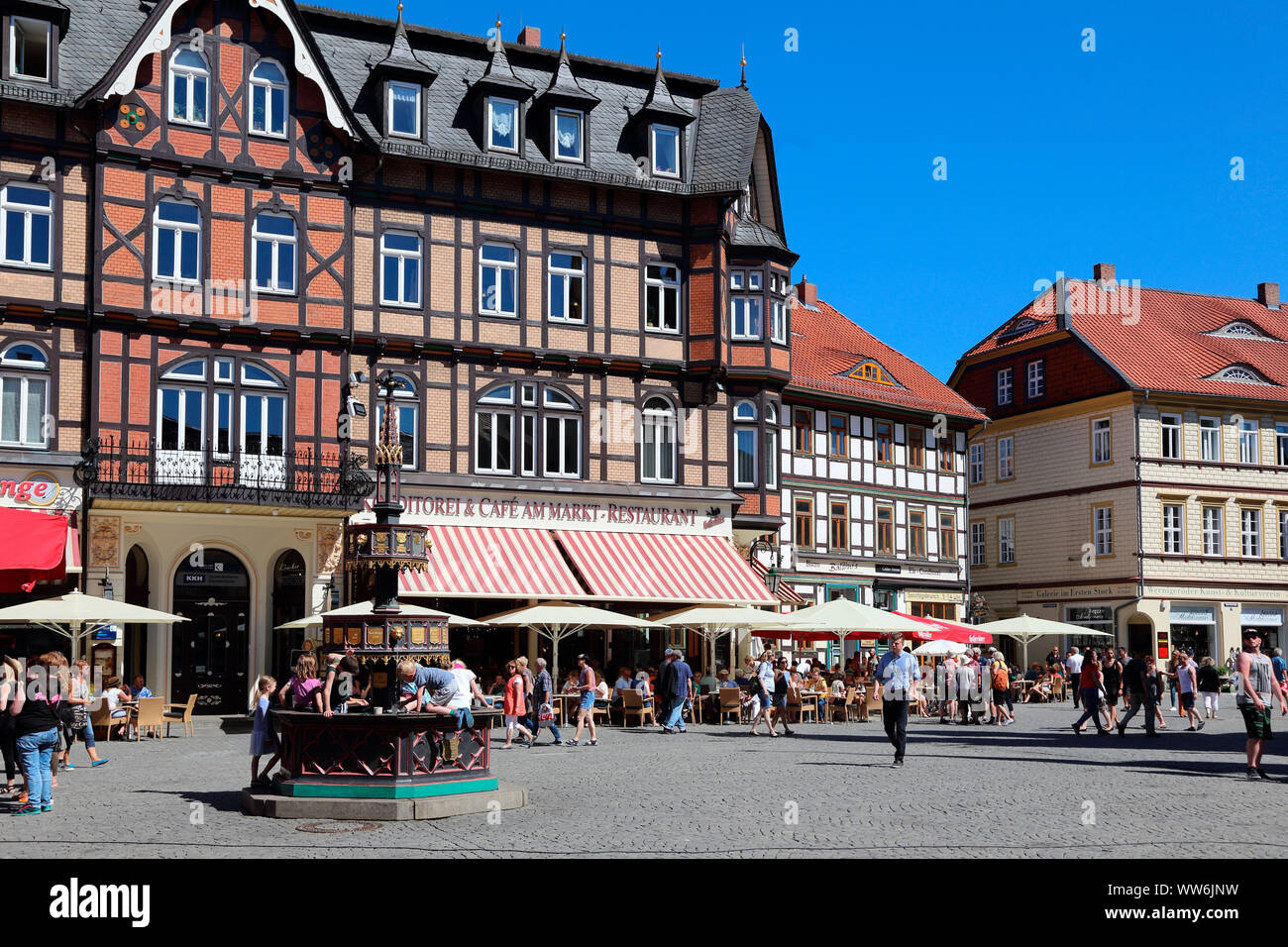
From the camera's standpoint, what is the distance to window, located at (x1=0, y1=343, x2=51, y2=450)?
30.0 meters

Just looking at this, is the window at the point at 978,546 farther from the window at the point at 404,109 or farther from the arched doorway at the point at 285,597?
the arched doorway at the point at 285,597

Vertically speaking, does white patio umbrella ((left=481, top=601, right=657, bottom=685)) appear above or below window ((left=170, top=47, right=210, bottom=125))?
below

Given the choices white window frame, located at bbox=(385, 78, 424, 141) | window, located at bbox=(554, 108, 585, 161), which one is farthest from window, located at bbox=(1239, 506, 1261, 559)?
white window frame, located at bbox=(385, 78, 424, 141)

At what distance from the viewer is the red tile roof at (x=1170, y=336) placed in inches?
2128

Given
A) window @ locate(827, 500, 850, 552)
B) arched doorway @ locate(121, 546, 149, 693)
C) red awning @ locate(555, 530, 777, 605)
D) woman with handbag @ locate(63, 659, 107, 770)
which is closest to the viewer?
woman with handbag @ locate(63, 659, 107, 770)

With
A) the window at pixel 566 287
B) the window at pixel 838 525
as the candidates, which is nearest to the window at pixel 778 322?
the window at pixel 566 287

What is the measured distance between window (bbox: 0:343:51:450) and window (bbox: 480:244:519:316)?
9671mm

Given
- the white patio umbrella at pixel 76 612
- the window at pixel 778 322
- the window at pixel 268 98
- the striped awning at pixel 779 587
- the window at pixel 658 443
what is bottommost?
the white patio umbrella at pixel 76 612

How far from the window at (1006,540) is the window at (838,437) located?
1191cm

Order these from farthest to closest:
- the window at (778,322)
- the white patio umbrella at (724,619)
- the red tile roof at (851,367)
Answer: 1. the red tile roof at (851,367)
2. the window at (778,322)
3. the white patio umbrella at (724,619)

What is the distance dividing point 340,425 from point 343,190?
5283 mm

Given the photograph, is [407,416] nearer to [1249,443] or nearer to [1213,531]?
[1213,531]

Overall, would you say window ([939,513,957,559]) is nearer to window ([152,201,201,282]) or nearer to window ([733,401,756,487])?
window ([733,401,756,487])

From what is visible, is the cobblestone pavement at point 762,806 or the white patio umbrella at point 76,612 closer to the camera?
the cobblestone pavement at point 762,806
